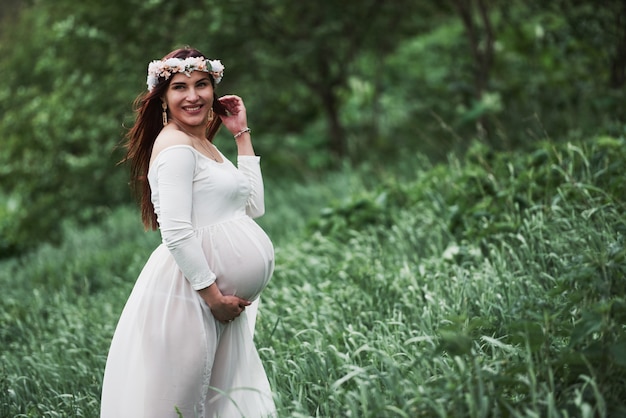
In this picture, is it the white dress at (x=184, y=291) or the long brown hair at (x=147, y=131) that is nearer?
the white dress at (x=184, y=291)

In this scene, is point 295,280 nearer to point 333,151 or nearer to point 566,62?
point 333,151

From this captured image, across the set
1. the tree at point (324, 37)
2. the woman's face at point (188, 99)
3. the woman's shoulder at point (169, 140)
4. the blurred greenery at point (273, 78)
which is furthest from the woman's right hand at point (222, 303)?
the tree at point (324, 37)

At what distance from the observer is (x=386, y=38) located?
9.73m

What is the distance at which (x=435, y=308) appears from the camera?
11.8 feet

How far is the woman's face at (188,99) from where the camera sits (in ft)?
9.55

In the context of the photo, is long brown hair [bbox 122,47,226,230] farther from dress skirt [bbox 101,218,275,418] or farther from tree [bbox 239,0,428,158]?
tree [bbox 239,0,428,158]

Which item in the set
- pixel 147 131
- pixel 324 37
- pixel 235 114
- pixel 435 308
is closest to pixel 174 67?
pixel 147 131

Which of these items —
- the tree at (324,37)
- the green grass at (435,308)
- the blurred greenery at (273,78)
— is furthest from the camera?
the tree at (324,37)

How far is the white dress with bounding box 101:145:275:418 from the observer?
2.69 metres

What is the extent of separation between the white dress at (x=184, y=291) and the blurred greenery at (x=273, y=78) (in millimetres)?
4977

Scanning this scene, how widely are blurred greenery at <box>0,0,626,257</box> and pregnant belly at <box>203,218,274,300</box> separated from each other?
5008 mm

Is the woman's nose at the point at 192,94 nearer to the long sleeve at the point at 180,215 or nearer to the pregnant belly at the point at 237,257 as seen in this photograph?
the long sleeve at the point at 180,215

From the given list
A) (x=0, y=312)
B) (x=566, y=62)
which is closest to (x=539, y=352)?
(x=0, y=312)

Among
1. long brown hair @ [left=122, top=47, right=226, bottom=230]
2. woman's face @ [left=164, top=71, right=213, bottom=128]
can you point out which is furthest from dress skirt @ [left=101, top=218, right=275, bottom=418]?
woman's face @ [left=164, top=71, right=213, bottom=128]
